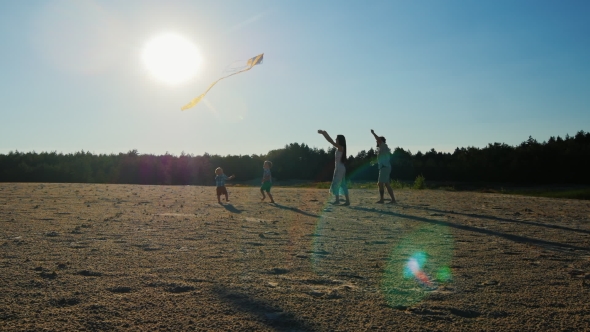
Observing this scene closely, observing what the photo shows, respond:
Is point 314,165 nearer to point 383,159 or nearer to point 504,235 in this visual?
point 383,159

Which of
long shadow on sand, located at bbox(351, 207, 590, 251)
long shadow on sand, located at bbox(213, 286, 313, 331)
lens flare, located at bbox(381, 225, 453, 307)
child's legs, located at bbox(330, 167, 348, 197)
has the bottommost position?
long shadow on sand, located at bbox(213, 286, 313, 331)

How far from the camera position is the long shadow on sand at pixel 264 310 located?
3035 millimetres

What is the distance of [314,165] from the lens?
46.7 m

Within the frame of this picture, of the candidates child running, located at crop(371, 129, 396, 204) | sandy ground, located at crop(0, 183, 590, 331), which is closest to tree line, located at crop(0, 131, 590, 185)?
child running, located at crop(371, 129, 396, 204)

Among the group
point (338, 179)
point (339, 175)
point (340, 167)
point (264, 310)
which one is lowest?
point (264, 310)

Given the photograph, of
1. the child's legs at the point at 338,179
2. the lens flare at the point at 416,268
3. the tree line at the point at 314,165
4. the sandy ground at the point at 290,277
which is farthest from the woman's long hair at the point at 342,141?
the tree line at the point at 314,165

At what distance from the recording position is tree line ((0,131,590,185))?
34750mm

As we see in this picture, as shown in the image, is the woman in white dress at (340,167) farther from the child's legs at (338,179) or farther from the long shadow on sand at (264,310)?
the long shadow on sand at (264,310)

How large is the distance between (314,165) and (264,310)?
43.4 m

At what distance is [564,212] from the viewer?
1115cm

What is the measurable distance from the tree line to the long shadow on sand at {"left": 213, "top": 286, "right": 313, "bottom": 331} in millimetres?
34592

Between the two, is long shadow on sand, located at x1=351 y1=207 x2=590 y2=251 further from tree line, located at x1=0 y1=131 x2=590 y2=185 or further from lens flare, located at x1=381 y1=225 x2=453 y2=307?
tree line, located at x1=0 y1=131 x2=590 y2=185

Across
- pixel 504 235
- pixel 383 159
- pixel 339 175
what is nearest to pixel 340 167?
pixel 339 175

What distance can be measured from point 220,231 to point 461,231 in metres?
3.73
